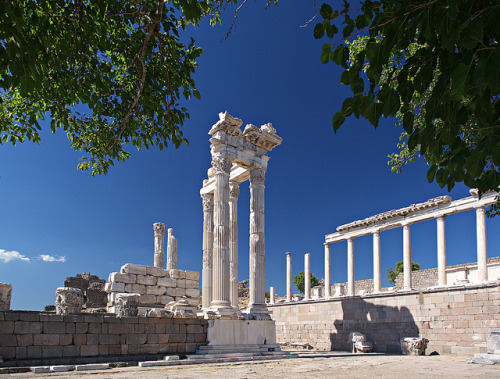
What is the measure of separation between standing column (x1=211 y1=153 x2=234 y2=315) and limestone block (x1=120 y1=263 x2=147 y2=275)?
16.1ft

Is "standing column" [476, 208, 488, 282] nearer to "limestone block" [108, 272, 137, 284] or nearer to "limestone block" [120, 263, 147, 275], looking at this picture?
"limestone block" [120, 263, 147, 275]

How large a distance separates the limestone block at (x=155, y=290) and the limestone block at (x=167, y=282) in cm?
20

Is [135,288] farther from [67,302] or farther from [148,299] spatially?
[67,302]

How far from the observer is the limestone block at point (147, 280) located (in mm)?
20641

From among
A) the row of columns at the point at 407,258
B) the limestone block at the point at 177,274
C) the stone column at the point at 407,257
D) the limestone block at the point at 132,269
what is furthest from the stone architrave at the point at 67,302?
the stone column at the point at 407,257

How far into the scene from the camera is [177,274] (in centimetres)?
2228

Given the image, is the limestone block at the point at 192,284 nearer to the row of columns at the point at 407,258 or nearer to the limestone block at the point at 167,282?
the limestone block at the point at 167,282

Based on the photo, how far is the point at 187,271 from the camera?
75.0ft

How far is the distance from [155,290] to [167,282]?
762 millimetres

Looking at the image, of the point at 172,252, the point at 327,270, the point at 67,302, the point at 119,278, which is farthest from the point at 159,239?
the point at 67,302

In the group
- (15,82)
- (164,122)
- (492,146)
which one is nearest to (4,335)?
(164,122)

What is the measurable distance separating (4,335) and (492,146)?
1214cm

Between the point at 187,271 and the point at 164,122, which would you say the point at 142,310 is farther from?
the point at 164,122

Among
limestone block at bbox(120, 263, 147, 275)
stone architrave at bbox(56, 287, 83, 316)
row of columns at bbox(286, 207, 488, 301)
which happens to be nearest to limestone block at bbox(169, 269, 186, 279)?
limestone block at bbox(120, 263, 147, 275)
